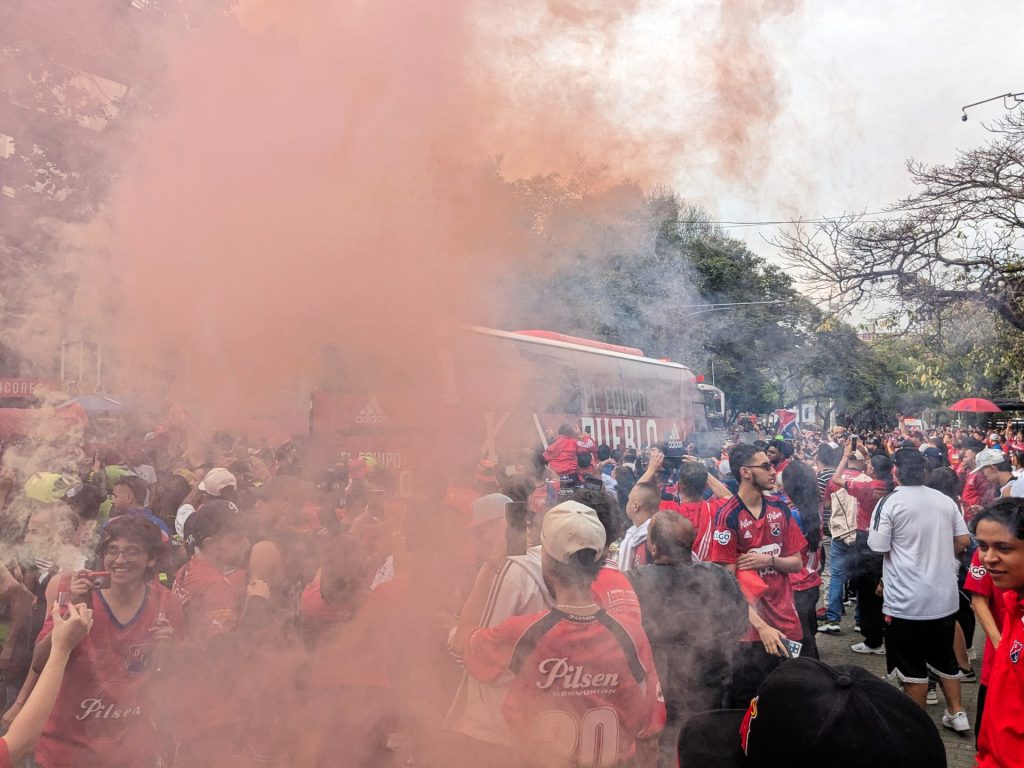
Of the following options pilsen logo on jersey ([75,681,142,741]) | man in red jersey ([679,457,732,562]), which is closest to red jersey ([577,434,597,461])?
man in red jersey ([679,457,732,562])

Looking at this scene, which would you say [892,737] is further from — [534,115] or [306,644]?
[534,115]

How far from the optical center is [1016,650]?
7.82 feet

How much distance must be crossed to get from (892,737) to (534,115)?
154 inches

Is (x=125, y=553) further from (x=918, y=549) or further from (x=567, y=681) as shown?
(x=918, y=549)

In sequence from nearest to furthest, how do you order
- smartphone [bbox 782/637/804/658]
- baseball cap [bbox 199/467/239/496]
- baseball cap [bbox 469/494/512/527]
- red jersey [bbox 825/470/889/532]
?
baseball cap [bbox 469/494/512/527] < smartphone [bbox 782/637/804/658] < baseball cap [bbox 199/467/239/496] < red jersey [bbox 825/470/889/532]

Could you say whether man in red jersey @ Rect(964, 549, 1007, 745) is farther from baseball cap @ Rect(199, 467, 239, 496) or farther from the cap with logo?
baseball cap @ Rect(199, 467, 239, 496)

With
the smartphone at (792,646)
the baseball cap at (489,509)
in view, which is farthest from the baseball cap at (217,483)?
the smartphone at (792,646)

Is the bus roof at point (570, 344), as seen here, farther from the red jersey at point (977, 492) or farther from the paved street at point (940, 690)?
the red jersey at point (977, 492)

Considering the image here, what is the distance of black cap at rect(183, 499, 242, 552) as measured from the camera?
360 cm

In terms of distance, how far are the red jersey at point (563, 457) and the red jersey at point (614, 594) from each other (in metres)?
4.43

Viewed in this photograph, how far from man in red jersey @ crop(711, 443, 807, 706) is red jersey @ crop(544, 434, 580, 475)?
10.6ft

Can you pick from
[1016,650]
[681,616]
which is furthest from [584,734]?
[1016,650]

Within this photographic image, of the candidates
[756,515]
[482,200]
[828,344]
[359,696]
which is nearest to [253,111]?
[482,200]

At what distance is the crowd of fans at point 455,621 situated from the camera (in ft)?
8.15
